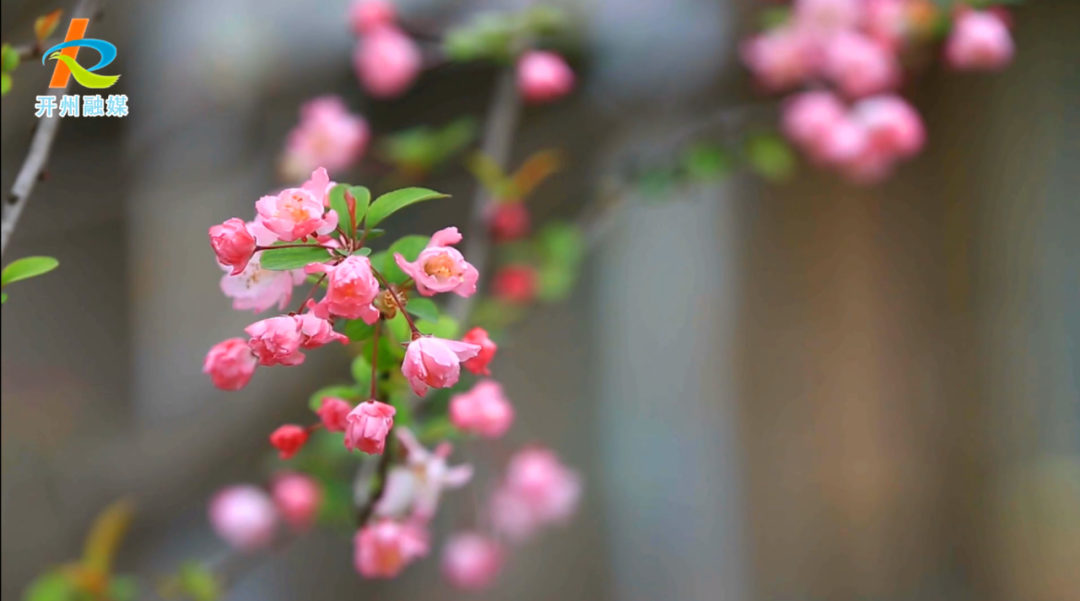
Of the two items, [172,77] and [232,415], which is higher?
[172,77]

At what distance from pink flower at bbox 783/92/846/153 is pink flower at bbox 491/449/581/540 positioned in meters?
0.48

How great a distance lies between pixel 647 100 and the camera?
45.1 inches

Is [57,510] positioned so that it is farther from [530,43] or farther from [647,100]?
[647,100]

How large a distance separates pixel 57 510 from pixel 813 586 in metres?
1.19

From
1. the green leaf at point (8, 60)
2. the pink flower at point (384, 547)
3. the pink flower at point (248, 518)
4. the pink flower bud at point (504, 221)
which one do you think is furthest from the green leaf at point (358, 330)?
the pink flower at point (248, 518)

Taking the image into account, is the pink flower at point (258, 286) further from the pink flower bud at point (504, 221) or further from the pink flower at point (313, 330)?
the pink flower bud at point (504, 221)

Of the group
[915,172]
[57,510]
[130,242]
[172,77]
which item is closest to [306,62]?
[172,77]

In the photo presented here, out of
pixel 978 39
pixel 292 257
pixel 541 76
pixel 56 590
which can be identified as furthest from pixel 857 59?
pixel 56 590

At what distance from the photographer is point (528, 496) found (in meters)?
0.83

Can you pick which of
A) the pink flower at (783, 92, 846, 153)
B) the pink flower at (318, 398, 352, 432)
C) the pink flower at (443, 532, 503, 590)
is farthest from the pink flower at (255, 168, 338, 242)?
the pink flower at (783, 92, 846, 153)

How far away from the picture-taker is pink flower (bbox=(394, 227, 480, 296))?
31 cm

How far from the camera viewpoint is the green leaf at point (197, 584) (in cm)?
71

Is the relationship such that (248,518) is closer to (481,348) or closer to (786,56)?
(481,348)

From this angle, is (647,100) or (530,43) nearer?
(530,43)
